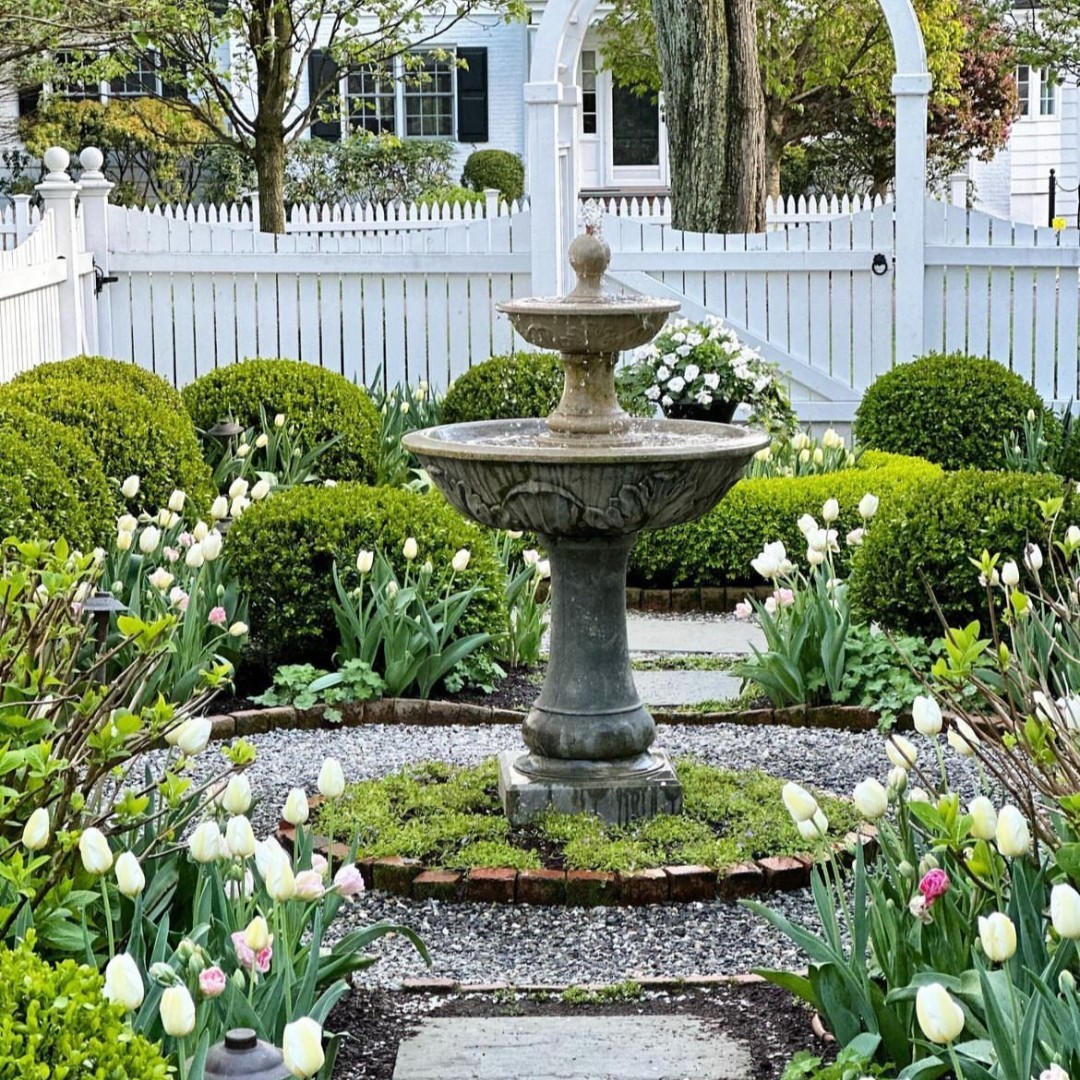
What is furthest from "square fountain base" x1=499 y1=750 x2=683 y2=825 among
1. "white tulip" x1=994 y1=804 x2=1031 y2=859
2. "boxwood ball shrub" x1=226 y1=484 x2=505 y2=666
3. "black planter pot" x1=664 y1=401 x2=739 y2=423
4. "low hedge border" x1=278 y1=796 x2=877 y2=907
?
"black planter pot" x1=664 y1=401 x2=739 y2=423

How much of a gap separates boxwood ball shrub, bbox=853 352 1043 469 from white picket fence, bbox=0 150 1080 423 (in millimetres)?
1462

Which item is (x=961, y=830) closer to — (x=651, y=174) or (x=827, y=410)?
(x=827, y=410)

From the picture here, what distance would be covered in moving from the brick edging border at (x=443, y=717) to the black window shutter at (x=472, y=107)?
2418 cm

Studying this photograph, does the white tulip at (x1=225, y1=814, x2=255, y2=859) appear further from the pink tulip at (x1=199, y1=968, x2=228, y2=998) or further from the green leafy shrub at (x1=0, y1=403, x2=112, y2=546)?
the green leafy shrub at (x1=0, y1=403, x2=112, y2=546)

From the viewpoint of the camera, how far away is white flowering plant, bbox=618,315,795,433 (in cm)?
1014

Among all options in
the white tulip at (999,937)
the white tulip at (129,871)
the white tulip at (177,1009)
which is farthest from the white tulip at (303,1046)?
the white tulip at (999,937)

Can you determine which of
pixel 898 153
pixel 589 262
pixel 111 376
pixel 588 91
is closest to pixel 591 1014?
pixel 589 262

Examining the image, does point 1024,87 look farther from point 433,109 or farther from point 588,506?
point 588,506

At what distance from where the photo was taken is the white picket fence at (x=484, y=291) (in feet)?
37.7

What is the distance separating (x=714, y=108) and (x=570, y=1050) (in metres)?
9.23

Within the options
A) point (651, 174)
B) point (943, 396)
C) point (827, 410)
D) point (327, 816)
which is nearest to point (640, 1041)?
point (327, 816)

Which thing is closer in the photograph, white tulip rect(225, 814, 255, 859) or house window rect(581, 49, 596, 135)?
white tulip rect(225, 814, 255, 859)

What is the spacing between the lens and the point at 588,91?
32.1 metres

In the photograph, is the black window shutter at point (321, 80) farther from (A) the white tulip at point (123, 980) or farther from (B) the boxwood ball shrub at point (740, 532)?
(A) the white tulip at point (123, 980)
